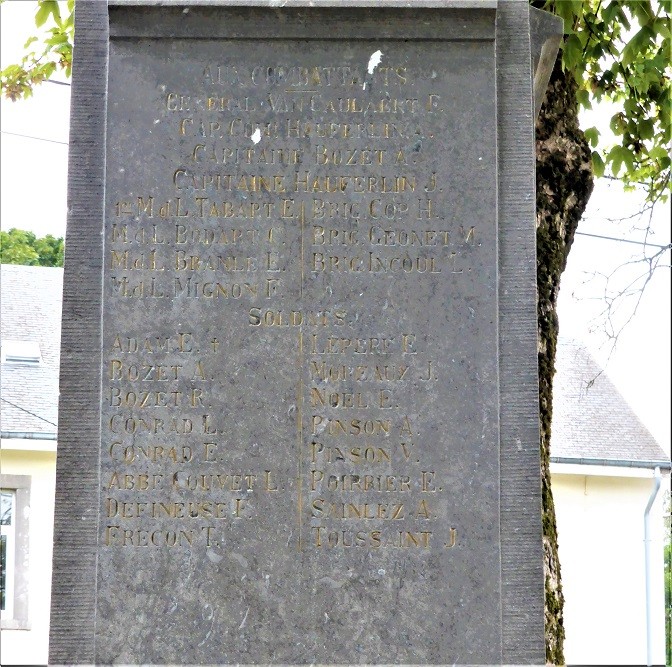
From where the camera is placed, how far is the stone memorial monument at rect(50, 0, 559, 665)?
4449 millimetres

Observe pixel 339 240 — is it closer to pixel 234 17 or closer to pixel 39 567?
pixel 234 17

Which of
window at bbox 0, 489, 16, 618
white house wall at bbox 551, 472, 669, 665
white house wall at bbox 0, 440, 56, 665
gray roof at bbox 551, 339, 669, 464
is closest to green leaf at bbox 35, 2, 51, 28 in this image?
white house wall at bbox 0, 440, 56, 665

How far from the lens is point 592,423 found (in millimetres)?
21234

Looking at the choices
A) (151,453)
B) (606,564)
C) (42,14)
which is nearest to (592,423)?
(606,564)

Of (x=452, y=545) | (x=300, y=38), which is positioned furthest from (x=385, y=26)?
(x=452, y=545)

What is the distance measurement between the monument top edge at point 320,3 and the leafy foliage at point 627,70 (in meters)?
1.98

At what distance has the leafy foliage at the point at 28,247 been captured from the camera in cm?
1382

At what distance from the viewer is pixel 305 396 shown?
14.9ft

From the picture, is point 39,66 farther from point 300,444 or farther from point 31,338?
point 31,338

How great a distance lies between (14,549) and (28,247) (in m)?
4.84

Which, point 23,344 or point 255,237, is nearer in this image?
point 255,237

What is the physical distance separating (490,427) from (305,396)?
2.17 ft

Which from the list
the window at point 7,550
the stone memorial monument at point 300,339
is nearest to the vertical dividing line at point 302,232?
the stone memorial monument at point 300,339

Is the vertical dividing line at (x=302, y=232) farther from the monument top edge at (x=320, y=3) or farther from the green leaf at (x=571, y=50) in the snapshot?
the green leaf at (x=571, y=50)
